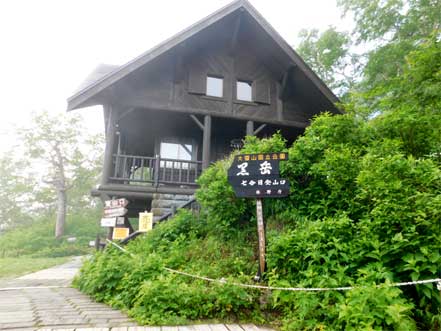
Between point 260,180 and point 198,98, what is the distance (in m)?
7.34

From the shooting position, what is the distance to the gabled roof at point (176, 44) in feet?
28.8

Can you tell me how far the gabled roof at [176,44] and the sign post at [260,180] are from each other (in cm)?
633

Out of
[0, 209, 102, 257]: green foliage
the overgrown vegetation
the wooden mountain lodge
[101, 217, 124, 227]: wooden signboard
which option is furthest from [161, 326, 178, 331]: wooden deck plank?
[0, 209, 102, 257]: green foliage

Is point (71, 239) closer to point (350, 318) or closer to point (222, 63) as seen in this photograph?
point (222, 63)

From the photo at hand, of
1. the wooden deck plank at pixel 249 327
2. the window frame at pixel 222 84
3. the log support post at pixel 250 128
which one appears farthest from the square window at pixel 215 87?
the wooden deck plank at pixel 249 327

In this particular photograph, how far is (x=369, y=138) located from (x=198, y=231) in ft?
13.6

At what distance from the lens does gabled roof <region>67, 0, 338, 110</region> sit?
28.8ft

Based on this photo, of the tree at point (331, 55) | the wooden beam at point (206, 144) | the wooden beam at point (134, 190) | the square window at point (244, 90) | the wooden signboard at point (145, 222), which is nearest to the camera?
the wooden signboard at point (145, 222)

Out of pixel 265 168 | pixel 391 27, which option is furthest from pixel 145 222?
pixel 391 27

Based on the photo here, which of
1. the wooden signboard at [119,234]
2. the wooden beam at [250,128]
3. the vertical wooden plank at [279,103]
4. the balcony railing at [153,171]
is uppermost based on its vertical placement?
the vertical wooden plank at [279,103]

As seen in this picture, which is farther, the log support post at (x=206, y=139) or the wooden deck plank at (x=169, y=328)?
the log support post at (x=206, y=139)

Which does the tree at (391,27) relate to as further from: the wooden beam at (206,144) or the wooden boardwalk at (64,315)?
the wooden boardwalk at (64,315)

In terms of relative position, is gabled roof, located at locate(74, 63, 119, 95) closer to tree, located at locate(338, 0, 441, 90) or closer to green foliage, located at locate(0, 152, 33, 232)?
tree, located at locate(338, 0, 441, 90)

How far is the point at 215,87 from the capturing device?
11609mm
